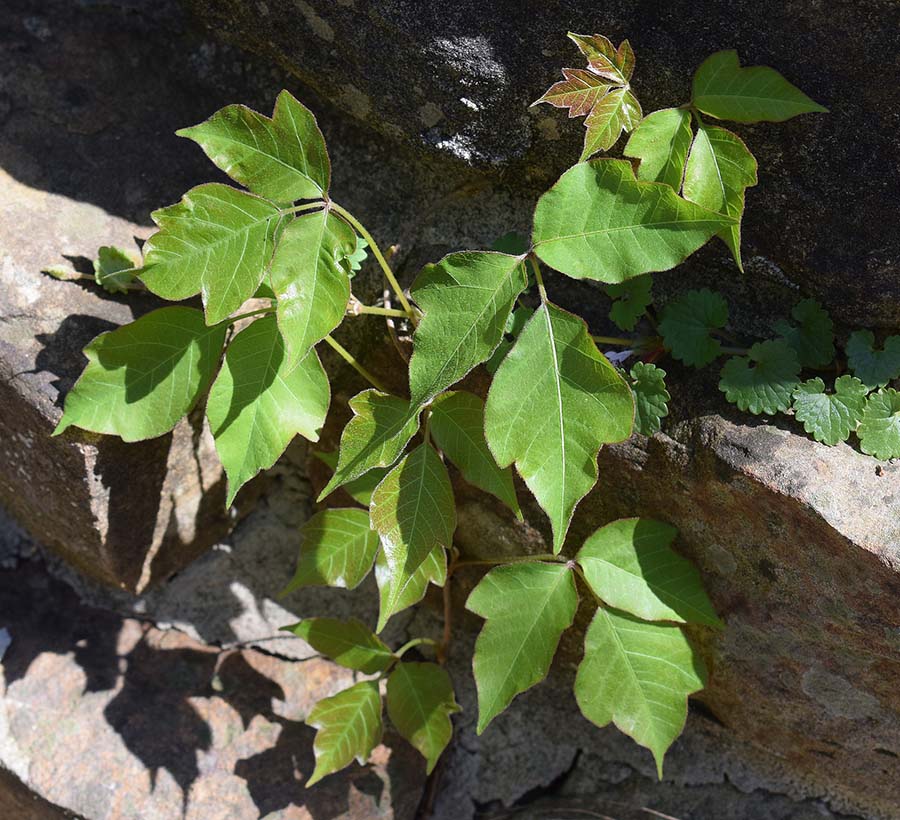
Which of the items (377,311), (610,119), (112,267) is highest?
(610,119)

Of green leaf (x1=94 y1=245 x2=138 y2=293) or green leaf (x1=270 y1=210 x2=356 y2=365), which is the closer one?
green leaf (x1=270 y1=210 x2=356 y2=365)

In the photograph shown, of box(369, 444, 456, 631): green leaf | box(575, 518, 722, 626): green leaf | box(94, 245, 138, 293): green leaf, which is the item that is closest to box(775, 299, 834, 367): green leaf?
box(575, 518, 722, 626): green leaf

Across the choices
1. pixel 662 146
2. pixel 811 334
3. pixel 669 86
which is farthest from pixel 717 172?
pixel 811 334

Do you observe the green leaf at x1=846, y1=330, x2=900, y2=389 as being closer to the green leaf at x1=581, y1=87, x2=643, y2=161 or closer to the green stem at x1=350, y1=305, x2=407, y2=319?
the green leaf at x1=581, y1=87, x2=643, y2=161

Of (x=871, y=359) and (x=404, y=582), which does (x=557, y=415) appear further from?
(x=871, y=359)

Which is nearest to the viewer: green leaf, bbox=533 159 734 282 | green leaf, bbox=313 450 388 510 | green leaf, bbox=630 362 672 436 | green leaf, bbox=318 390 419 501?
green leaf, bbox=533 159 734 282

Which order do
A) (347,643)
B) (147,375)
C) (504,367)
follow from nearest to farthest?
(504,367) → (147,375) → (347,643)

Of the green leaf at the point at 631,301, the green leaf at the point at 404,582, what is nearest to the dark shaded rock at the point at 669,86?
the green leaf at the point at 631,301
